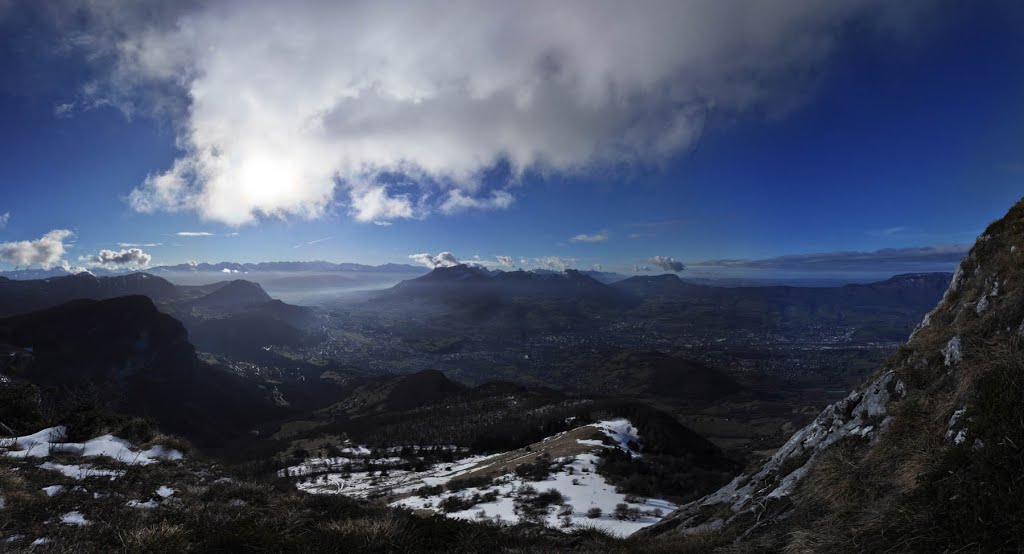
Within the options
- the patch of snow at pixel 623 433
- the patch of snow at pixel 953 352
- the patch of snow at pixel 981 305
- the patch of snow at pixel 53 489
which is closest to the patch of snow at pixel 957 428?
the patch of snow at pixel 953 352

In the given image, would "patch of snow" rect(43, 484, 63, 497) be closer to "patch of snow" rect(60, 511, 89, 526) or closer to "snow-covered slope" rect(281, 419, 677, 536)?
"patch of snow" rect(60, 511, 89, 526)

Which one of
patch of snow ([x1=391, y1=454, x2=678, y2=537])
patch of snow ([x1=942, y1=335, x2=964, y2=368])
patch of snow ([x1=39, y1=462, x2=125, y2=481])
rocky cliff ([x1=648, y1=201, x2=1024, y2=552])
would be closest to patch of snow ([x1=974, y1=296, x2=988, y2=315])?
rocky cliff ([x1=648, y1=201, x2=1024, y2=552])

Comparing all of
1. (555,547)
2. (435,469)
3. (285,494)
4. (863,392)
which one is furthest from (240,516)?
(435,469)

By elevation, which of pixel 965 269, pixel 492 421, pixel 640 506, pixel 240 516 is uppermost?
pixel 965 269

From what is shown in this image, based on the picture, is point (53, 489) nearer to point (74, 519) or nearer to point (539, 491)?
point (74, 519)

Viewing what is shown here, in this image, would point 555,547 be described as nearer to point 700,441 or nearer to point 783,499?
point 783,499

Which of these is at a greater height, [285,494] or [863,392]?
[863,392]

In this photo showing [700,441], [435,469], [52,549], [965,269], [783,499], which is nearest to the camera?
[52,549]

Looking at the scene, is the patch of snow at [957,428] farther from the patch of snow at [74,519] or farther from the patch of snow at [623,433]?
the patch of snow at [623,433]

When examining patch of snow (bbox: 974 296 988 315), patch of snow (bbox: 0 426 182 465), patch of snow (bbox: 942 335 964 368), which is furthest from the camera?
patch of snow (bbox: 0 426 182 465)
